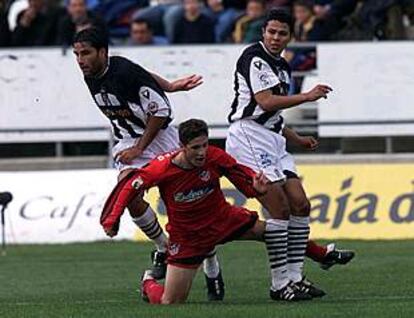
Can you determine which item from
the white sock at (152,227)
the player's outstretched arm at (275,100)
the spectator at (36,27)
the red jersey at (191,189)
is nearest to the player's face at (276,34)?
the player's outstretched arm at (275,100)

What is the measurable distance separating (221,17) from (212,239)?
11.7 metres

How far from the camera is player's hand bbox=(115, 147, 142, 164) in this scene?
1341cm

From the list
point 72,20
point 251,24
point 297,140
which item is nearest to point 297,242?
point 297,140

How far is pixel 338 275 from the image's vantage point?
15023 mm

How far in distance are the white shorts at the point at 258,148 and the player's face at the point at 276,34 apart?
0.66 m

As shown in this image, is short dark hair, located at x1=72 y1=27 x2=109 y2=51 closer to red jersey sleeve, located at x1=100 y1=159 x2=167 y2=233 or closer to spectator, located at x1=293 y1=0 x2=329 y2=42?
red jersey sleeve, located at x1=100 y1=159 x2=167 y2=233

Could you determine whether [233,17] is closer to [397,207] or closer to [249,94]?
[397,207]

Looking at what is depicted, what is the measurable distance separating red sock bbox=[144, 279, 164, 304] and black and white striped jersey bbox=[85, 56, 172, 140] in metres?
1.41

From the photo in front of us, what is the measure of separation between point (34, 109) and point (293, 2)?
4173mm

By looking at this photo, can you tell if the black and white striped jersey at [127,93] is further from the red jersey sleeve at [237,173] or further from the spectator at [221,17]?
the spectator at [221,17]

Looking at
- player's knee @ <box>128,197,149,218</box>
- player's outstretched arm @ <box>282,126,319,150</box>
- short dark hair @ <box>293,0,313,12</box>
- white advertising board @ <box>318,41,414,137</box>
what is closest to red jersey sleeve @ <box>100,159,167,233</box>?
player's outstretched arm @ <box>282,126,319,150</box>

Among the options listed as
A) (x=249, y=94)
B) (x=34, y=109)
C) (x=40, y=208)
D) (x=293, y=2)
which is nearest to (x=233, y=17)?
(x=293, y=2)

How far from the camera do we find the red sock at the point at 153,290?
497 inches

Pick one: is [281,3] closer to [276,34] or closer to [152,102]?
[152,102]
